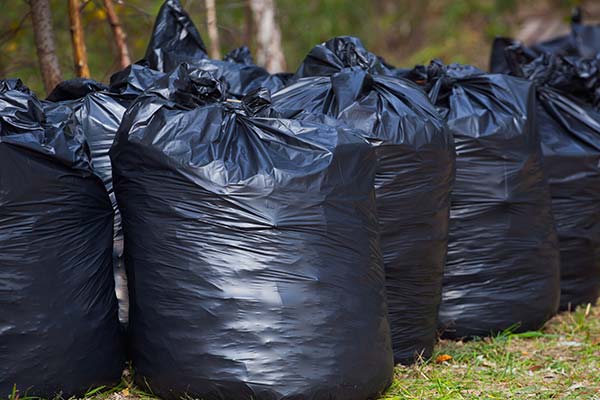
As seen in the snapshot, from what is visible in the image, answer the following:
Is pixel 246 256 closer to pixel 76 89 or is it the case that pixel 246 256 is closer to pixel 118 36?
pixel 76 89

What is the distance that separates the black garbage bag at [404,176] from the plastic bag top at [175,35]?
0.65 meters

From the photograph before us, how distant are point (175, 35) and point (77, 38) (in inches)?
16.9

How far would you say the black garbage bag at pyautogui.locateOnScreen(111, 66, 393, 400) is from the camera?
2443 millimetres

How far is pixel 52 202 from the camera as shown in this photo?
8.18 ft

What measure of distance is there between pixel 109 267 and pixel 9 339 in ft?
1.32

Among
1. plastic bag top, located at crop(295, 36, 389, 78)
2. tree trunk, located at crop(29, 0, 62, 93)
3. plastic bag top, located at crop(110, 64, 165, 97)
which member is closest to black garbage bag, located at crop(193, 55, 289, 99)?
plastic bag top, located at crop(295, 36, 389, 78)

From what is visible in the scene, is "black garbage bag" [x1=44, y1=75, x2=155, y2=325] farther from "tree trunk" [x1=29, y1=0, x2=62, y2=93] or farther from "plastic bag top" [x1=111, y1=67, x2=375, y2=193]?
"tree trunk" [x1=29, y1=0, x2=62, y2=93]

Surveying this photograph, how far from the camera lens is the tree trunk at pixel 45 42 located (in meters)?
3.74

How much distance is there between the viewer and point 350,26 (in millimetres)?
9828

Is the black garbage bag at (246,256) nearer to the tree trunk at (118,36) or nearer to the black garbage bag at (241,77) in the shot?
the black garbage bag at (241,77)

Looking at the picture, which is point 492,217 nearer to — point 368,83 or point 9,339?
point 368,83

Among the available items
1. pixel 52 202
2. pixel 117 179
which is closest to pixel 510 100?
pixel 117 179

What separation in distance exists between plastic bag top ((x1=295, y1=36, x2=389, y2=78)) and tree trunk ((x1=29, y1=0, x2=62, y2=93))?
1.13 metres

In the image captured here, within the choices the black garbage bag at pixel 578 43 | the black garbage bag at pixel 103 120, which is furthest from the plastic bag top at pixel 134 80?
the black garbage bag at pixel 578 43
